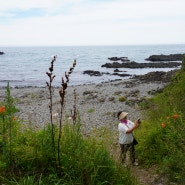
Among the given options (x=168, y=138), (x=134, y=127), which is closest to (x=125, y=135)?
(x=134, y=127)

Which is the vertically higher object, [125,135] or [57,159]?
[57,159]

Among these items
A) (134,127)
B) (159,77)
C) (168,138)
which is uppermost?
(134,127)

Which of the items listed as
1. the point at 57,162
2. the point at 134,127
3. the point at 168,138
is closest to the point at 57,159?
the point at 57,162

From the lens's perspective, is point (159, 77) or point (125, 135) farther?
point (159, 77)

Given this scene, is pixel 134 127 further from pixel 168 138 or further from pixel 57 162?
pixel 57 162

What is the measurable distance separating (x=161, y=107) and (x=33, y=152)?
5584 millimetres

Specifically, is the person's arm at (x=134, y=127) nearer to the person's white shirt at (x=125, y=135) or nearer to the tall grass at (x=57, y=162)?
the person's white shirt at (x=125, y=135)

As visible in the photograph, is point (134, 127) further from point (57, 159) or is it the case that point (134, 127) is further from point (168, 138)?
point (57, 159)

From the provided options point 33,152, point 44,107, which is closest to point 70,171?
point 33,152

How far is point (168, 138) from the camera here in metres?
7.48

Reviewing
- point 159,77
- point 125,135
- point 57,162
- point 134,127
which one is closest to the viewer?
point 57,162

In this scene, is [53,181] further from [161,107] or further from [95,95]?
[95,95]

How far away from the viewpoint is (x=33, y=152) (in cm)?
528

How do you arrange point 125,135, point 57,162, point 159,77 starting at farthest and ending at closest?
point 159,77 < point 125,135 < point 57,162
